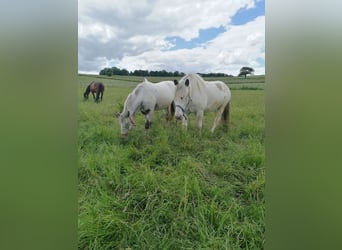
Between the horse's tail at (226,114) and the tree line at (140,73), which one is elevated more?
the tree line at (140,73)

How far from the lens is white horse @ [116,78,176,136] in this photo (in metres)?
1.24

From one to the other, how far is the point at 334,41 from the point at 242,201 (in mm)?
758

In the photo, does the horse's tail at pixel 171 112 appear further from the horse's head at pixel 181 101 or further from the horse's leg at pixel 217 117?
the horse's leg at pixel 217 117

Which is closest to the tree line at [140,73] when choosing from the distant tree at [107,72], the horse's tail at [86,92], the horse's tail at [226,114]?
the distant tree at [107,72]

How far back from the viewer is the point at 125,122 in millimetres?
1275

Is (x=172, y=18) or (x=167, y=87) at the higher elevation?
(x=172, y=18)

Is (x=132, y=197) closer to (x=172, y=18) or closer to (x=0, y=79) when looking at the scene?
(x=0, y=79)

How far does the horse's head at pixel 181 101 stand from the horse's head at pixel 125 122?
27cm

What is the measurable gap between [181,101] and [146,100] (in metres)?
0.21

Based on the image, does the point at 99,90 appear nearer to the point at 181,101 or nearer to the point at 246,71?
the point at 181,101

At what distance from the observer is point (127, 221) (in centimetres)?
106

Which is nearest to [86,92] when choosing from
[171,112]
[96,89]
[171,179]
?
[96,89]

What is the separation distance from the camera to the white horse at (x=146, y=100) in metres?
1.24

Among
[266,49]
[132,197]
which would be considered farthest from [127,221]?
[266,49]
